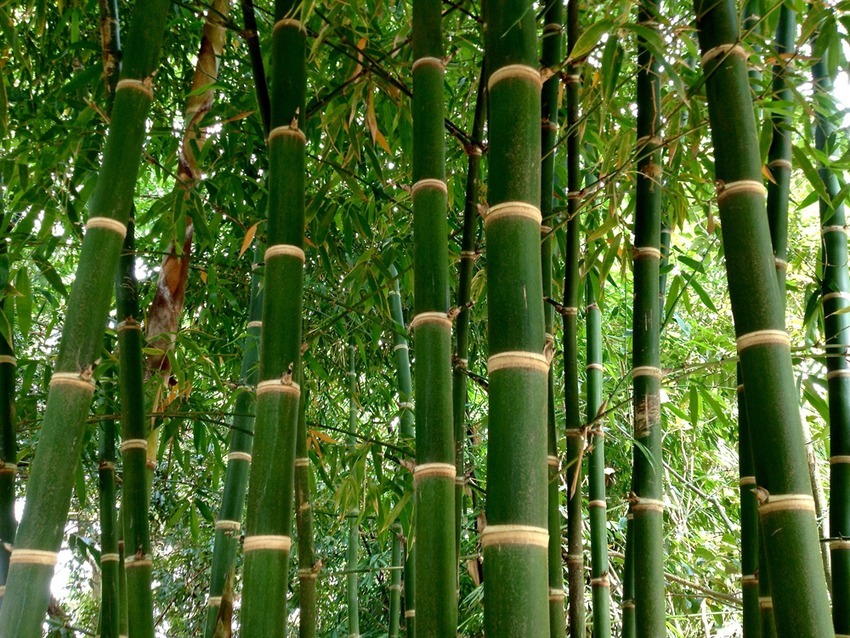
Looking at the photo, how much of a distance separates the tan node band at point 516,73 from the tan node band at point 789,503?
1.91 ft

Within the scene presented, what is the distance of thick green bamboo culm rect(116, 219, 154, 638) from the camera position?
137 cm

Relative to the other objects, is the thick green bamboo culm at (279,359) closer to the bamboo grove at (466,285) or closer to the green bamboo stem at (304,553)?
the bamboo grove at (466,285)

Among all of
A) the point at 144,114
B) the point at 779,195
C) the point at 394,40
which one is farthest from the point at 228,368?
the point at 779,195

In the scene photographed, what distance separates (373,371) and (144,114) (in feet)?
7.82

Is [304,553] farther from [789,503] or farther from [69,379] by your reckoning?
[789,503]

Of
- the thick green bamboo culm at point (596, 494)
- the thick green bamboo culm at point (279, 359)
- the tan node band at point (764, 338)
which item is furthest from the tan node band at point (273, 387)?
the thick green bamboo culm at point (596, 494)

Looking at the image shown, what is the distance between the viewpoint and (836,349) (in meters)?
1.60

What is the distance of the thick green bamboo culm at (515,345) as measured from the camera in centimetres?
87

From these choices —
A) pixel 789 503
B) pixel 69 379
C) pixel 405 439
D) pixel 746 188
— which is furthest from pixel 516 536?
pixel 405 439

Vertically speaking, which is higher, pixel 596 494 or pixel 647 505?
pixel 596 494

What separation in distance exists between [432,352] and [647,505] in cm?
49

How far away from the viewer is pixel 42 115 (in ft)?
7.80

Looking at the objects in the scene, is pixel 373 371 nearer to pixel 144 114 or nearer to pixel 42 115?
pixel 42 115

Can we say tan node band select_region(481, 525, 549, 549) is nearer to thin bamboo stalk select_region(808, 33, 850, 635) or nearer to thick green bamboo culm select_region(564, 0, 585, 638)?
thick green bamboo culm select_region(564, 0, 585, 638)
